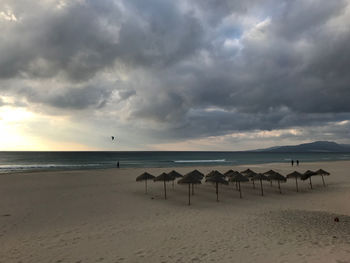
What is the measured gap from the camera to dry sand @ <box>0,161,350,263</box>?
660cm

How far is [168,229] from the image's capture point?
9031mm

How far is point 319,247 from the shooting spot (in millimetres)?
6844

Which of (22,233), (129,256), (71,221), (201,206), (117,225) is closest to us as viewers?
(129,256)

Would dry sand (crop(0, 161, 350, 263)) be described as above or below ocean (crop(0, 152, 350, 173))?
below

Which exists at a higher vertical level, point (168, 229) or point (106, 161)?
point (106, 161)

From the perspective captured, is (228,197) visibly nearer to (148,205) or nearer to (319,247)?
(148,205)

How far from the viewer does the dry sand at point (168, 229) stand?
Result: 6602 millimetres

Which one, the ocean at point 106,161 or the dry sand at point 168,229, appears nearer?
the dry sand at point 168,229

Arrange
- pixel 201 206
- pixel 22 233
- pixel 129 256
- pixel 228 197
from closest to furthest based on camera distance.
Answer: pixel 129 256 → pixel 22 233 → pixel 201 206 → pixel 228 197

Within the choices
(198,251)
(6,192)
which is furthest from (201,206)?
(6,192)

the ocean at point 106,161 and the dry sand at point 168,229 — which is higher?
the ocean at point 106,161

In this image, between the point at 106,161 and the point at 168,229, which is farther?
the point at 106,161

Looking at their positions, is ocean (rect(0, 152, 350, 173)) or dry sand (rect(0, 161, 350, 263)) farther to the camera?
ocean (rect(0, 152, 350, 173))

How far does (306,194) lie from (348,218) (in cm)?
795
